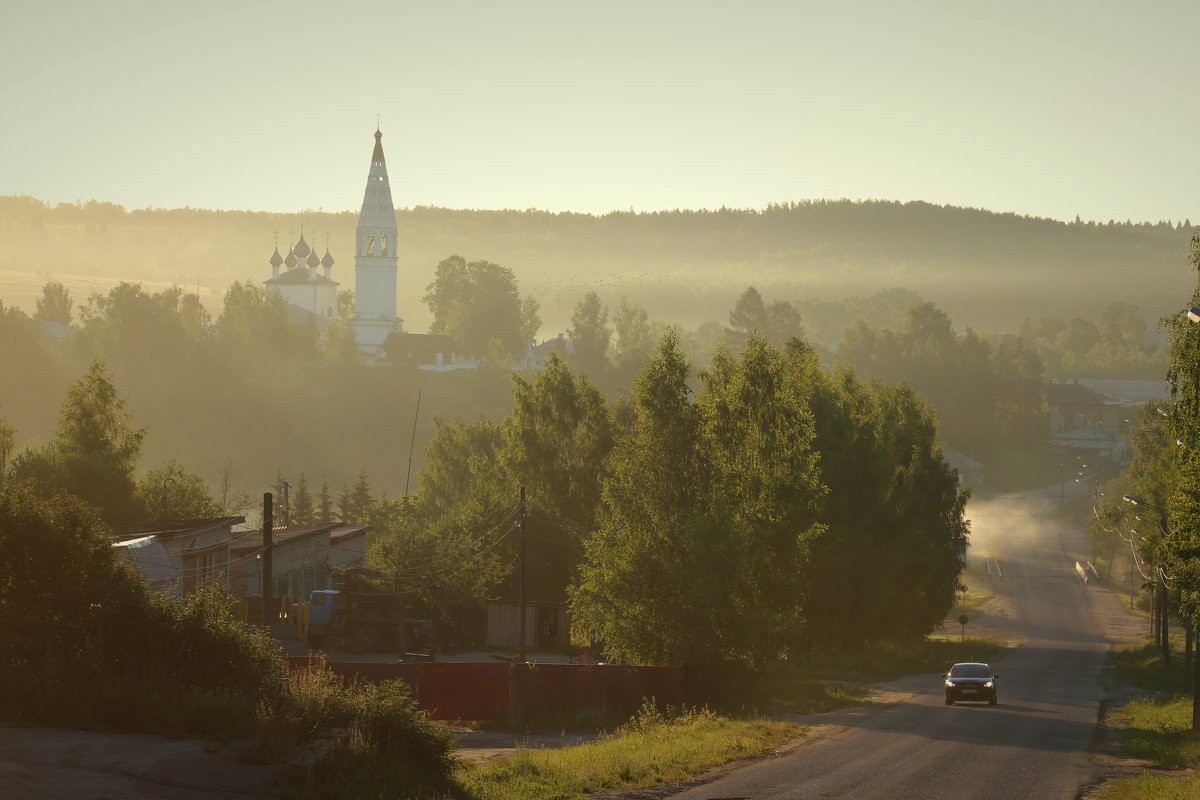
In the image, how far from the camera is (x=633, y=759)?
24406 mm

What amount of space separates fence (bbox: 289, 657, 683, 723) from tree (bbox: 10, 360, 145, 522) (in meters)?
24.8

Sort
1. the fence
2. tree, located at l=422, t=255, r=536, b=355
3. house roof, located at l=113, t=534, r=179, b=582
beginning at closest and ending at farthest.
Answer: the fence, house roof, located at l=113, t=534, r=179, b=582, tree, located at l=422, t=255, r=536, b=355

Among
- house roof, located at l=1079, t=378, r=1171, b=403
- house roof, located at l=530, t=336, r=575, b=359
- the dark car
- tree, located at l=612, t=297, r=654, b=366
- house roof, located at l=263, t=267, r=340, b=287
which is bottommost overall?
the dark car

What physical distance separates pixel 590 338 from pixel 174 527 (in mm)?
108483

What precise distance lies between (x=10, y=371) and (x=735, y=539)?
11698cm

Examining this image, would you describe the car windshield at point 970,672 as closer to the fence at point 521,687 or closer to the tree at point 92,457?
the fence at point 521,687

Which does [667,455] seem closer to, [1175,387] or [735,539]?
[735,539]

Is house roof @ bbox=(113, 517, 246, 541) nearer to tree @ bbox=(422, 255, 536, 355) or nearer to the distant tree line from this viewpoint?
the distant tree line

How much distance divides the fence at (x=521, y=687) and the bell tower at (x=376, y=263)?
124 m

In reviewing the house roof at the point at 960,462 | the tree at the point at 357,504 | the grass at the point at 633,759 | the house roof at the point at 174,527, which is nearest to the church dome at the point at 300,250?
the house roof at the point at 960,462

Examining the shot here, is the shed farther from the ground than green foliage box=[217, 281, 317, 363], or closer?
closer

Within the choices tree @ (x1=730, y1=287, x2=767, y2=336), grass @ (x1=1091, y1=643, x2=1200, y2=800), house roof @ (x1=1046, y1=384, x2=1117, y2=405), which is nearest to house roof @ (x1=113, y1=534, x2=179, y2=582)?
grass @ (x1=1091, y1=643, x2=1200, y2=800)

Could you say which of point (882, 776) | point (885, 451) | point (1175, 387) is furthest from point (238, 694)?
point (885, 451)

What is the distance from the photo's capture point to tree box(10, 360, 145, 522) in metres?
55.1
